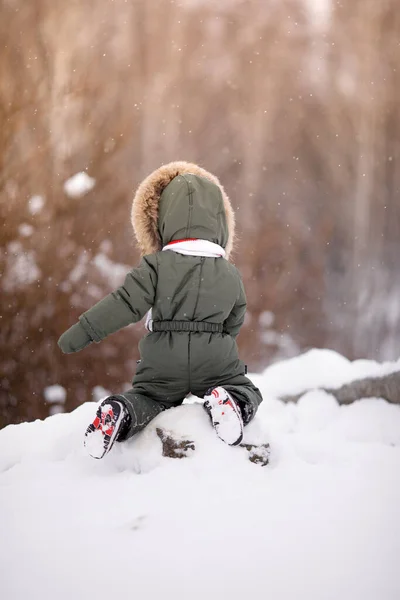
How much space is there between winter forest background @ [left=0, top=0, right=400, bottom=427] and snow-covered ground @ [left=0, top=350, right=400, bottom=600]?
0.50 m

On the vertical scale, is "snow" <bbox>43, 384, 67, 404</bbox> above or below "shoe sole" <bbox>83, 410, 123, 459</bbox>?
below

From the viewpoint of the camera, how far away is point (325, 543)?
60 centimetres

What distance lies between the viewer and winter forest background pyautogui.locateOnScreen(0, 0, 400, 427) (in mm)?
1445

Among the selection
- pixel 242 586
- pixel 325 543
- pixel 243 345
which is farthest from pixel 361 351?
pixel 242 586

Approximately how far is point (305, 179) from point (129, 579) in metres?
1.16

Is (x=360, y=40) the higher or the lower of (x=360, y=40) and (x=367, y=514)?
the higher

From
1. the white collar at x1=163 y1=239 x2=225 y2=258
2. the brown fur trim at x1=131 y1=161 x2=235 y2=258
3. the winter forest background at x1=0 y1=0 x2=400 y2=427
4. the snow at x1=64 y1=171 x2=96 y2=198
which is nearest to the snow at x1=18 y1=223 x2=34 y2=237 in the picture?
the winter forest background at x1=0 y1=0 x2=400 y2=427

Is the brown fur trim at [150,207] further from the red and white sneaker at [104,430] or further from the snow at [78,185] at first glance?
the snow at [78,185]

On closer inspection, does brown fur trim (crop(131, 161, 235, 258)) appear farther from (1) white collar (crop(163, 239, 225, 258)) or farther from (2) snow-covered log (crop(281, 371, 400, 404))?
(2) snow-covered log (crop(281, 371, 400, 404))

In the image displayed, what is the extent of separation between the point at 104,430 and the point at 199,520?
0.23m

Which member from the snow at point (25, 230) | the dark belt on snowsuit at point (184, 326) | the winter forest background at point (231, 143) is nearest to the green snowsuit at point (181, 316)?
the dark belt on snowsuit at point (184, 326)

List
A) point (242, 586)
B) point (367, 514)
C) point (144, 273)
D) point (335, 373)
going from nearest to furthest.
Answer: point (242, 586), point (367, 514), point (144, 273), point (335, 373)

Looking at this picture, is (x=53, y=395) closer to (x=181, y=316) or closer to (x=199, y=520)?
Result: (x=181, y=316)

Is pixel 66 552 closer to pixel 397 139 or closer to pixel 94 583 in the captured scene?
pixel 94 583
